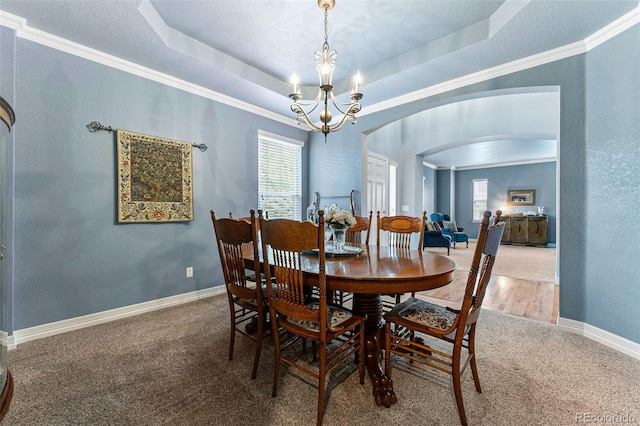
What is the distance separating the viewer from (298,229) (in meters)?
→ 1.40

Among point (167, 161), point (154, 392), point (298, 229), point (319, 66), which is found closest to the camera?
point (298, 229)

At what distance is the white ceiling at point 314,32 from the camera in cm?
213

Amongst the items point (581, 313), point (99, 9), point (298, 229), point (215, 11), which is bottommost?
point (581, 313)

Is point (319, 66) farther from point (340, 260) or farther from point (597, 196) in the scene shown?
point (597, 196)

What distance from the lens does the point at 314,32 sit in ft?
8.44

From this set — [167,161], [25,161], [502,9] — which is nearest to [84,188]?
[25,161]

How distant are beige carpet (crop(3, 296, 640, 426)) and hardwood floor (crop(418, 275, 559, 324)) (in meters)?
0.60

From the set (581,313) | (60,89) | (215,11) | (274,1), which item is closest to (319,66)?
(274,1)

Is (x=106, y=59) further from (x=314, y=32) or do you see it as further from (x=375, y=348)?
(x=375, y=348)

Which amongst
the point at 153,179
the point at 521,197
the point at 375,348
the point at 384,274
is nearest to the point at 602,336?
the point at 375,348

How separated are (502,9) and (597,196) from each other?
5.81 feet

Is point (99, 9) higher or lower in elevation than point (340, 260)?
higher

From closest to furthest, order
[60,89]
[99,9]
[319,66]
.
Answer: [99,9] < [319,66] < [60,89]

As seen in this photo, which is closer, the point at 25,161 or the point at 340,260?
the point at 340,260
